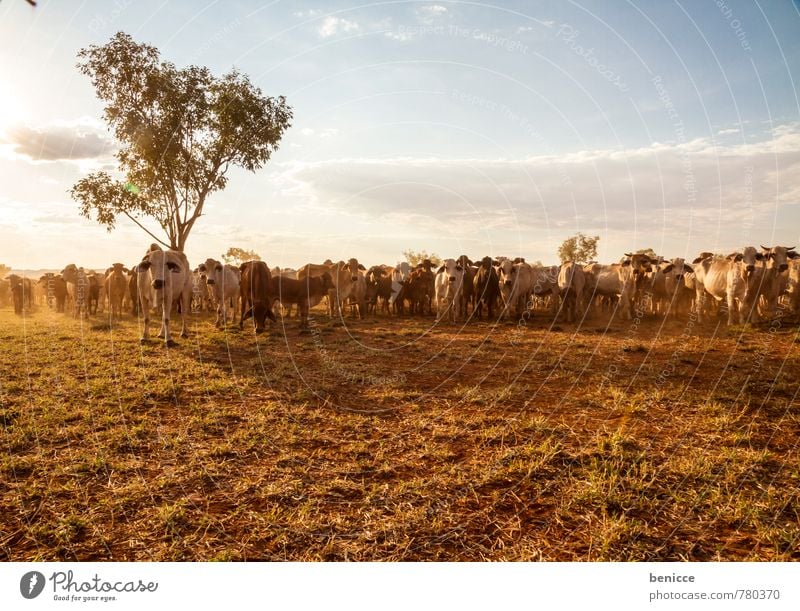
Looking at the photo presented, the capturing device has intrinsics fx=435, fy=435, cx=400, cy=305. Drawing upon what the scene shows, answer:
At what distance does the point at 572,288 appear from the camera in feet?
77.4

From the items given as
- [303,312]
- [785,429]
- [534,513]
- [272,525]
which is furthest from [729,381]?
[303,312]

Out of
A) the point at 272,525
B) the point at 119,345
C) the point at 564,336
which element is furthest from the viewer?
the point at 564,336

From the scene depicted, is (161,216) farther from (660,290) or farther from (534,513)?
(660,290)

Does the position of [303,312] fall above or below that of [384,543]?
above

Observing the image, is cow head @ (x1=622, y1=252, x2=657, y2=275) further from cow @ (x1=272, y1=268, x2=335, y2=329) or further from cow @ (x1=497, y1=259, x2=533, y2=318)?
cow @ (x1=272, y1=268, x2=335, y2=329)

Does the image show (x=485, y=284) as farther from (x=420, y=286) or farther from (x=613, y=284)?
(x=613, y=284)

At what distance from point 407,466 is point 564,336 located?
488 inches

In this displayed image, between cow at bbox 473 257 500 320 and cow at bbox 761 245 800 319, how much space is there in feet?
35.5

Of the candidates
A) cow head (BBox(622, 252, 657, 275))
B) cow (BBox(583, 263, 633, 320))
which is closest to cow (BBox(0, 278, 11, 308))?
cow (BBox(583, 263, 633, 320))

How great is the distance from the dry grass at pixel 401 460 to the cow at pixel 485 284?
456 inches

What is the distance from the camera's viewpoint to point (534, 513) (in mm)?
4031

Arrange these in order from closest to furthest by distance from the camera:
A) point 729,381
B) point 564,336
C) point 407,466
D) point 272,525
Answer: point 272,525
point 407,466
point 729,381
point 564,336

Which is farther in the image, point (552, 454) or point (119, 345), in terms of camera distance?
point (119, 345)

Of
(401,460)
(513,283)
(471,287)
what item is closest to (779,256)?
(513,283)
